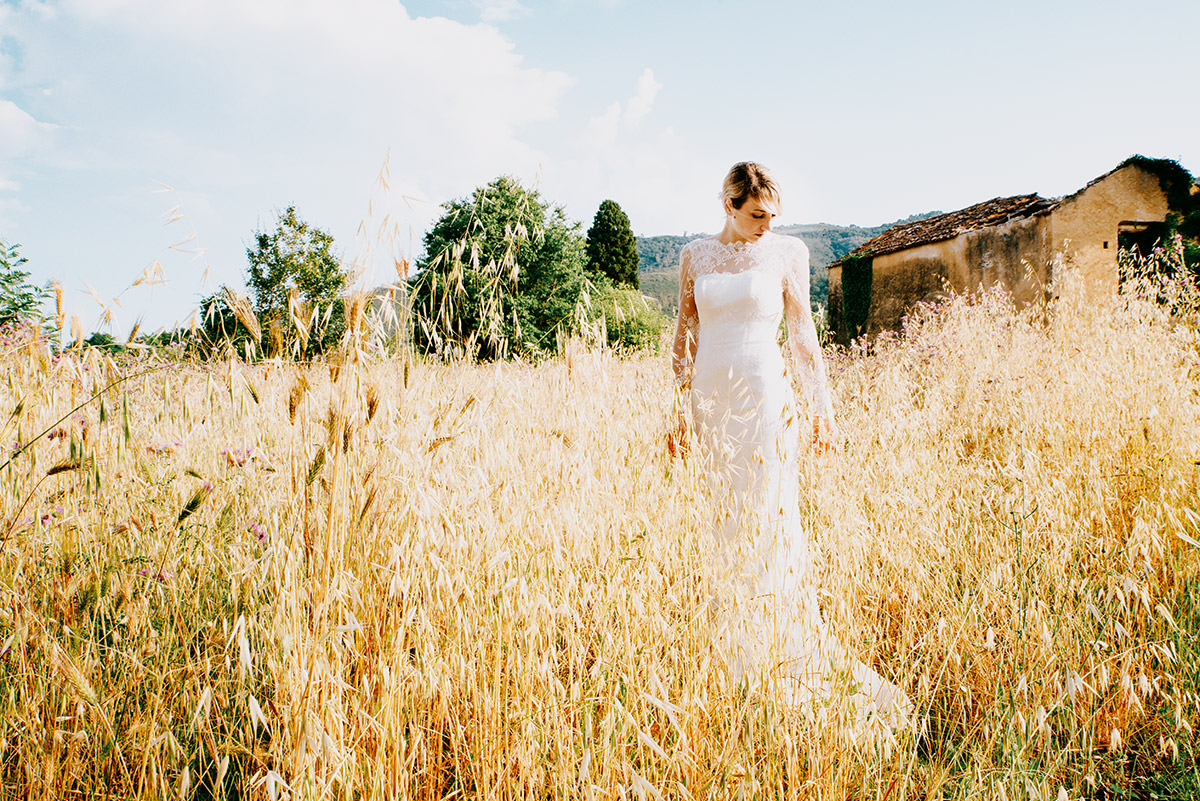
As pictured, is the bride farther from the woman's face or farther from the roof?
the roof

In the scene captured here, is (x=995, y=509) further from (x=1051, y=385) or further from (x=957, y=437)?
(x=1051, y=385)

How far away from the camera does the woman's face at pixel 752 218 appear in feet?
7.50

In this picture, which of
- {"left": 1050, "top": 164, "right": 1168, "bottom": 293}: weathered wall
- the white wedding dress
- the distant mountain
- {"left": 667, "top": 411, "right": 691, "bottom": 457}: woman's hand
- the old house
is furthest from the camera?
the distant mountain

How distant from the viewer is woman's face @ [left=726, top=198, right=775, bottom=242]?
229 centimetres

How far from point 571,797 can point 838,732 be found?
559mm

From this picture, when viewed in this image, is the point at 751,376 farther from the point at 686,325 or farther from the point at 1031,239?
the point at 1031,239

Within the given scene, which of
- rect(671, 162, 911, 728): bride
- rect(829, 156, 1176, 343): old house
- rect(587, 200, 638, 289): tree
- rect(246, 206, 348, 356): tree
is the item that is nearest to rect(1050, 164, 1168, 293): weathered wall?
rect(829, 156, 1176, 343): old house

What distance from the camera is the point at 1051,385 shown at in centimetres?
321

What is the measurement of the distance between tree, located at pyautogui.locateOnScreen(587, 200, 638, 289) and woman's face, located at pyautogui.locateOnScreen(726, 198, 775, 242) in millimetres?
29883

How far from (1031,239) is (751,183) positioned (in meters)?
13.0

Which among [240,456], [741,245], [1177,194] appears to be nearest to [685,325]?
[741,245]

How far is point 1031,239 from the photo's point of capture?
1200cm

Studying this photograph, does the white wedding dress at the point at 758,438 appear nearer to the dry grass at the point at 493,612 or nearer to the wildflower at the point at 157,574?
the dry grass at the point at 493,612

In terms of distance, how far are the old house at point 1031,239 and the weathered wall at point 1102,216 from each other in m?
0.02
